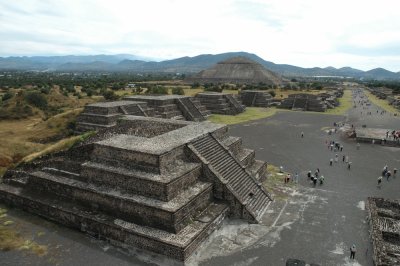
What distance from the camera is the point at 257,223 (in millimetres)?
13508

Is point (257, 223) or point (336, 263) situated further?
point (257, 223)

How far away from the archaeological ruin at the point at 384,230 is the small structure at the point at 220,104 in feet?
103

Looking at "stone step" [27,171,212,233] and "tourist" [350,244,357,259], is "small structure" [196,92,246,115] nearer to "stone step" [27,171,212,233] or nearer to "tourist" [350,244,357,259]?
"stone step" [27,171,212,233]

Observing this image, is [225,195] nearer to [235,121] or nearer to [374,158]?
[374,158]

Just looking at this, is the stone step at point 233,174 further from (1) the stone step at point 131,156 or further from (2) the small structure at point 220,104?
(2) the small structure at point 220,104

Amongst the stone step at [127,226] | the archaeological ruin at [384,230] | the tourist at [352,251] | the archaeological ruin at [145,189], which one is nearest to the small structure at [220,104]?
the archaeological ruin at [145,189]

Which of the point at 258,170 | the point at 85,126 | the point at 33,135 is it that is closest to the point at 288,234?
the point at 258,170

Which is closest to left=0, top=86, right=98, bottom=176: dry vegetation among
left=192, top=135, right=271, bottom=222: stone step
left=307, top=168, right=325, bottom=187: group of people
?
A: left=192, top=135, right=271, bottom=222: stone step

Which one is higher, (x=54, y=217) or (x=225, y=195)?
(x=225, y=195)

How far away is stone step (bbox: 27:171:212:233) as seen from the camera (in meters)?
11.5

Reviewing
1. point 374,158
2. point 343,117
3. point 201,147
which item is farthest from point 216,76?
point 201,147

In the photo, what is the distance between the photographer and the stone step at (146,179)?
12.0 meters

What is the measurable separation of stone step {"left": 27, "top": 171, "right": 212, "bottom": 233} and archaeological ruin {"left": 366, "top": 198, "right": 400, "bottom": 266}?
6469 mm

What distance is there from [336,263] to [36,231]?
11370 millimetres
